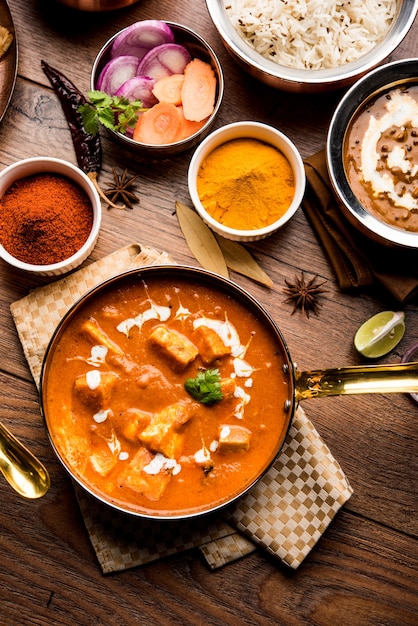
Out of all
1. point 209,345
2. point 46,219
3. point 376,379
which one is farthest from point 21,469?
point 376,379

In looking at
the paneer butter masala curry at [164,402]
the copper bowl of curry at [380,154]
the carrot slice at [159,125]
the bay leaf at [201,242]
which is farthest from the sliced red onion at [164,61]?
the paneer butter masala curry at [164,402]

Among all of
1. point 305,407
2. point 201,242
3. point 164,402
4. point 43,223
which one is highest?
point 43,223

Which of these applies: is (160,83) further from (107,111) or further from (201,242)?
(201,242)

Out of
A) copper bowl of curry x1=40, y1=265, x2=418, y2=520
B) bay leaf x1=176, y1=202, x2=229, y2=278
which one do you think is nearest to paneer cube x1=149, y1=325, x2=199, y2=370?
copper bowl of curry x1=40, y1=265, x2=418, y2=520

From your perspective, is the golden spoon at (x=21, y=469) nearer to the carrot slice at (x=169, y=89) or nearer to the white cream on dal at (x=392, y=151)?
the carrot slice at (x=169, y=89)

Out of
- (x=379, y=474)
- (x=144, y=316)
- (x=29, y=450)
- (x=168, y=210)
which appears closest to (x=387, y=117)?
(x=168, y=210)

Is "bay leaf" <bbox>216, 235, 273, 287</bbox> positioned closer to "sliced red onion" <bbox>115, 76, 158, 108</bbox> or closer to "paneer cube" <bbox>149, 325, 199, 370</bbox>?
"paneer cube" <bbox>149, 325, 199, 370</bbox>

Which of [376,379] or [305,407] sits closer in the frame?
[376,379]
